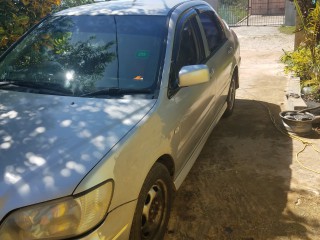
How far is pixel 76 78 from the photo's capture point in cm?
286

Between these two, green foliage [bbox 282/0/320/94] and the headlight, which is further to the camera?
green foliage [bbox 282/0/320/94]

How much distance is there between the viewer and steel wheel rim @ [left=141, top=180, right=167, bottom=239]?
8.25ft

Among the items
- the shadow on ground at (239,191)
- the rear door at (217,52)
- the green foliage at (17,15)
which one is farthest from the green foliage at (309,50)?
the green foliage at (17,15)

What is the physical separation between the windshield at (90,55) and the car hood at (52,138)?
215mm

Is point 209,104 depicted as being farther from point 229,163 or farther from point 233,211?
point 233,211

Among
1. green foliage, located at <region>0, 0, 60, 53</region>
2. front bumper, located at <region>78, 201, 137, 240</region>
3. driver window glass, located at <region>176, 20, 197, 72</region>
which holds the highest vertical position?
green foliage, located at <region>0, 0, 60, 53</region>

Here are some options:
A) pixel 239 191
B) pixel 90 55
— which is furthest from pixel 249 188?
pixel 90 55

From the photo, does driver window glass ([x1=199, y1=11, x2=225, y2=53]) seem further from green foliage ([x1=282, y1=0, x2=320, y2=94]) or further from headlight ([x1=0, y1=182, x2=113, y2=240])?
headlight ([x1=0, y1=182, x2=113, y2=240])

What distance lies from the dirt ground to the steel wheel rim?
12.4 inches

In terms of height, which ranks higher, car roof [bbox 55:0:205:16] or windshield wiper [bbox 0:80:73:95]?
car roof [bbox 55:0:205:16]

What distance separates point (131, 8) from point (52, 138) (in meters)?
1.78

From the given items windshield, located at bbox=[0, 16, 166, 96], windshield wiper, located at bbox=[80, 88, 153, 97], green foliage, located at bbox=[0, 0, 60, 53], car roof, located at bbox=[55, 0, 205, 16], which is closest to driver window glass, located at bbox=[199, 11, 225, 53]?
car roof, located at bbox=[55, 0, 205, 16]

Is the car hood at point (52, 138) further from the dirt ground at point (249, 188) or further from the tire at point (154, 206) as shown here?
the dirt ground at point (249, 188)

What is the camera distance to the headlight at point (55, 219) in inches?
68.7
